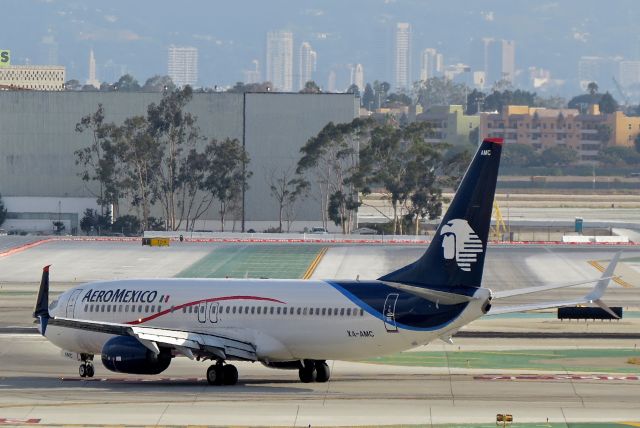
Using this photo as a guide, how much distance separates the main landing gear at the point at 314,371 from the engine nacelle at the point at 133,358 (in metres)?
4.97

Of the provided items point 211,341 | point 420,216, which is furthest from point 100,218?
point 211,341

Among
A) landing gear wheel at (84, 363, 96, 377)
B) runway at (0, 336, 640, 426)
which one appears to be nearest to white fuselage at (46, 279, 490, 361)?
landing gear wheel at (84, 363, 96, 377)

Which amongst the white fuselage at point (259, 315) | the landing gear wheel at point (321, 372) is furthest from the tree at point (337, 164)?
the landing gear wheel at point (321, 372)

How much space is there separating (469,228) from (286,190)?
115908 millimetres

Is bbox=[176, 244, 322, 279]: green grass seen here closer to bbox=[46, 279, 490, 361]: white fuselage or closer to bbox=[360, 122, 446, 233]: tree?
bbox=[360, 122, 446, 233]: tree

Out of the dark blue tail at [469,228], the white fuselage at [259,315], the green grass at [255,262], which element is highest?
the dark blue tail at [469,228]

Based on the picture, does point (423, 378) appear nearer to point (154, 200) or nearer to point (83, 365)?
point (83, 365)

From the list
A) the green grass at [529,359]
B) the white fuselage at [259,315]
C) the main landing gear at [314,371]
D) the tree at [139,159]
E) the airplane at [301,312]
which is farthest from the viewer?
the tree at [139,159]

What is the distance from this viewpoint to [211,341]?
49688 millimetres

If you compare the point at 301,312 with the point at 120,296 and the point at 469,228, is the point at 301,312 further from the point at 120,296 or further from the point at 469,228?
the point at 120,296

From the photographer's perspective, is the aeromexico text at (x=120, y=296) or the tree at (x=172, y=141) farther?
the tree at (x=172, y=141)

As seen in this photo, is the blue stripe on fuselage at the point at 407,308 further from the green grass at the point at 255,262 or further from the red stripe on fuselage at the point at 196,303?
the green grass at the point at 255,262

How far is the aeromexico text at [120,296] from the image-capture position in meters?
51.8

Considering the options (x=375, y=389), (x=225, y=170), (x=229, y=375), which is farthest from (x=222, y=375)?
(x=225, y=170)
